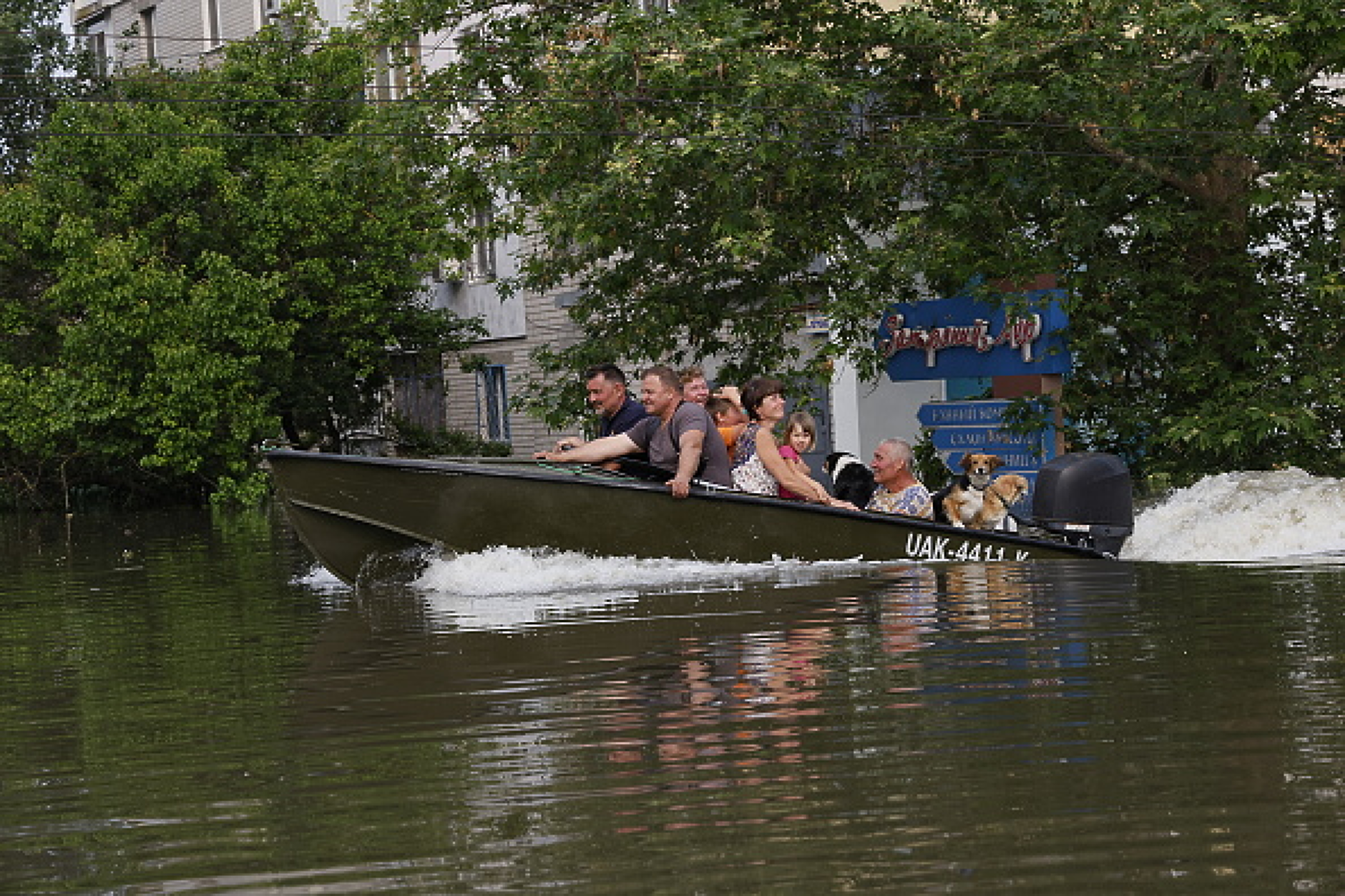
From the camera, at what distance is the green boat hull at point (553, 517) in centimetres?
1431

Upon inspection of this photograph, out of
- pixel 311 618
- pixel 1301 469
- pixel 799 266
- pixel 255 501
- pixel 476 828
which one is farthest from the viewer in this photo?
pixel 255 501

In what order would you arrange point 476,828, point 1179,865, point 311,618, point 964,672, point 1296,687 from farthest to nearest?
point 311,618
point 964,672
point 1296,687
point 476,828
point 1179,865

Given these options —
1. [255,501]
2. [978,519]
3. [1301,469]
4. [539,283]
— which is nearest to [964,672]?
[978,519]

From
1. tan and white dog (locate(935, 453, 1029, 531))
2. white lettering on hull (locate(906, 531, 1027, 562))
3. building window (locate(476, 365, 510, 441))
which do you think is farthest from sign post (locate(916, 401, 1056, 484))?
building window (locate(476, 365, 510, 441))

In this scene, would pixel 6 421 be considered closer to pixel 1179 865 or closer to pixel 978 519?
pixel 978 519

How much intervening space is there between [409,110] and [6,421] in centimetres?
1399

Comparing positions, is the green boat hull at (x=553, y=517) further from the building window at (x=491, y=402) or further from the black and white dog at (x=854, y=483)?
the building window at (x=491, y=402)

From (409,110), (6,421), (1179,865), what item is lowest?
(1179,865)

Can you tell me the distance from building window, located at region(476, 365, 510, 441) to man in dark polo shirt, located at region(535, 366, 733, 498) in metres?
23.9

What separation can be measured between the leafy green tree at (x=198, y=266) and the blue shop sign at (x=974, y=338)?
10.0m

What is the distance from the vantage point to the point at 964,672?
928 cm

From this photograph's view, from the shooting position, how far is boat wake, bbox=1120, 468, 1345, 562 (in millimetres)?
16156

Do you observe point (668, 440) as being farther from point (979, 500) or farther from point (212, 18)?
point (212, 18)

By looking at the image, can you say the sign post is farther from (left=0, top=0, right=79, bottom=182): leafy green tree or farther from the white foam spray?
(left=0, top=0, right=79, bottom=182): leafy green tree
